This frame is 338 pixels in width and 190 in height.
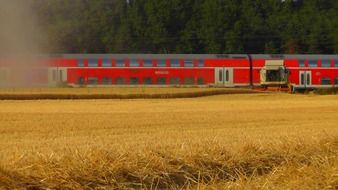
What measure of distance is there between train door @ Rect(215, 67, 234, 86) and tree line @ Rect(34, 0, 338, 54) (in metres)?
23.3

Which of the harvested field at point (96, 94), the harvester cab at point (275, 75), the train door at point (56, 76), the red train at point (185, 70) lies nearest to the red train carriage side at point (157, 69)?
the red train at point (185, 70)

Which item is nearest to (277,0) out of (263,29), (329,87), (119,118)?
(263,29)

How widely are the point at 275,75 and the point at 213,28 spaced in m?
33.8

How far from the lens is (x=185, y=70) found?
64.2 m

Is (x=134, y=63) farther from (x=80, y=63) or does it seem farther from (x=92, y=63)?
(x=80, y=63)

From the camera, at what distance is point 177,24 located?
100 meters

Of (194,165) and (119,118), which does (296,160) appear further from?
(119,118)

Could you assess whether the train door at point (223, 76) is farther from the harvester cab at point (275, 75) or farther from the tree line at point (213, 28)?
the tree line at point (213, 28)

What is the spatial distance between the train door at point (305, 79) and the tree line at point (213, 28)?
1010 inches

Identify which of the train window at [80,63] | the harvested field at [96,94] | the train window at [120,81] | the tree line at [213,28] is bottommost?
the harvested field at [96,94]

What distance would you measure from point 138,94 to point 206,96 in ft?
20.8

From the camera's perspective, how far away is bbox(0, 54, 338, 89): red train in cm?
6219

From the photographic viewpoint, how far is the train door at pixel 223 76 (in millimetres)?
63656

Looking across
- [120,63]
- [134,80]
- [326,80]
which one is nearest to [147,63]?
[134,80]
